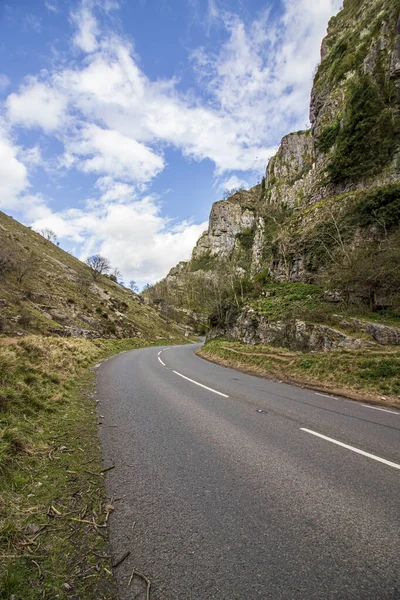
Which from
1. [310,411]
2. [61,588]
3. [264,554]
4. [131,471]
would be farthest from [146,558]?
[310,411]

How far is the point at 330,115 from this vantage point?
33906 millimetres

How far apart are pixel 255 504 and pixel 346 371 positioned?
29.0 ft

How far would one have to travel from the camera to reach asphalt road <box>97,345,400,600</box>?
2186 mm

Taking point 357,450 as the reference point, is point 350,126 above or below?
above

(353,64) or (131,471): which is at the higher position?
(353,64)

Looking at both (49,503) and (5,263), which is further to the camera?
(5,263)

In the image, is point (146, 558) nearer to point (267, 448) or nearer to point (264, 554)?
point (264, 554)

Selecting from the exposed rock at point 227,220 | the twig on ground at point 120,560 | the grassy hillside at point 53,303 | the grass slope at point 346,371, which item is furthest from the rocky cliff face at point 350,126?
the exposed rock at point 227,220

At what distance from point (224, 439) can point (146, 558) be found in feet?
9.79

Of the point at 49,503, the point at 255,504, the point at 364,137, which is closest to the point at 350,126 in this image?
the point at 364,137

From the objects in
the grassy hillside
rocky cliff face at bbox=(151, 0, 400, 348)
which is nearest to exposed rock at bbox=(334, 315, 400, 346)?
rocky cliff face at bbox=(151, 0, 400, 348)

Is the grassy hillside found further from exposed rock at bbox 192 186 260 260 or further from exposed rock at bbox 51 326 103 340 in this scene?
exposed rock at bbox 192 186 260 260

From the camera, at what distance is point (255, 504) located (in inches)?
127

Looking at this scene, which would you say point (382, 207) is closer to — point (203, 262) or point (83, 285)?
point (83, 285)
